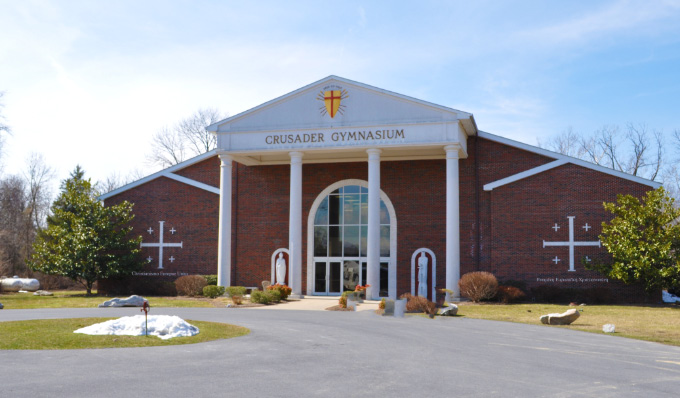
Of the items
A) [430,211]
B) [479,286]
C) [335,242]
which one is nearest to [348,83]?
[430,211]

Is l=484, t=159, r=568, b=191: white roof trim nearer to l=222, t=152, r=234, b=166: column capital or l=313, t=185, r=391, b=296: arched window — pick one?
l=313, t=185, r=391, b=296: arched window

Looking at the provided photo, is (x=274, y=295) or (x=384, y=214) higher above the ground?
(x=384, y=214)

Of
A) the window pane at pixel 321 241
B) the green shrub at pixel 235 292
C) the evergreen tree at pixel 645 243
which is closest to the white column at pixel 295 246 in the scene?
the green shrub at pixel 235 292

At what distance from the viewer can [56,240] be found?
120 ft

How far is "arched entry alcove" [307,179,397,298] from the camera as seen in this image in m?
33.1

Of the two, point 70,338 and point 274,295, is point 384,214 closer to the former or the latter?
point 274,295

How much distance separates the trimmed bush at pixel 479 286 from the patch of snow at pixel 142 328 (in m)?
14.9

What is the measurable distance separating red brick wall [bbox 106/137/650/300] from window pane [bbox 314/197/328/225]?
0.57 metres

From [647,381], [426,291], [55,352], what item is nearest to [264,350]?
[55,352]

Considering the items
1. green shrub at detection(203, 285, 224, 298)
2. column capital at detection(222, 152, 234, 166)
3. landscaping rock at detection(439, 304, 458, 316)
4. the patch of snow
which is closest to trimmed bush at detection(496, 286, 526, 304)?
landscaping rock at detection(439, 304, 458, 316)

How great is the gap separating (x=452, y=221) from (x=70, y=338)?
1874 centimetres

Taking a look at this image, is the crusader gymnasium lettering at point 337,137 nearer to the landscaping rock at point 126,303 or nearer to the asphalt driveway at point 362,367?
the landscaping rock at point 126,303

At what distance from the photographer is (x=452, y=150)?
2941 cm

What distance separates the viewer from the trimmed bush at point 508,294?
27.3 metres
